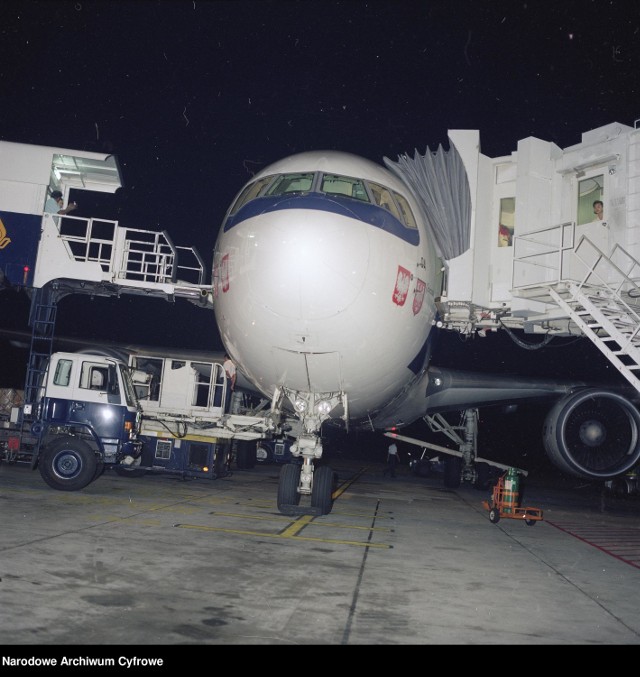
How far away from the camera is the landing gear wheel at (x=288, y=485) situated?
40.2ft

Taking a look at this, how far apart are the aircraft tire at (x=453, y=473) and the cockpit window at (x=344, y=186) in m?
16.5

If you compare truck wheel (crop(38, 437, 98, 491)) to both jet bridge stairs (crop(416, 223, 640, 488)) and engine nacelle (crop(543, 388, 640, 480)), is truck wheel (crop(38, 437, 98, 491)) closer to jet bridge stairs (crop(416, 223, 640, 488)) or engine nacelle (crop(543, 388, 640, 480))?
jet bridge stairs (crop(416, 223, 640, 488))

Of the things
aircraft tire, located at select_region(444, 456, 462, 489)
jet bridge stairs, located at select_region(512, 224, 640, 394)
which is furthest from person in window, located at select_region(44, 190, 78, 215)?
aircraft tire, located at select_region(444, 456, 462, 489)

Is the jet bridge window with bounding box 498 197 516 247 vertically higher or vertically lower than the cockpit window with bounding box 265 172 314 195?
higher

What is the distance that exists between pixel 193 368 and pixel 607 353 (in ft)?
34.5

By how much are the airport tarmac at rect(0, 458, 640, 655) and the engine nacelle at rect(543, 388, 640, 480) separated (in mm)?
1390

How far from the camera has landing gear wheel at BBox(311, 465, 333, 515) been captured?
1231 cm

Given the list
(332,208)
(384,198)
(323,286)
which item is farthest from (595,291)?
(323,286)

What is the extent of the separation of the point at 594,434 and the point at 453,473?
1058 centimetres

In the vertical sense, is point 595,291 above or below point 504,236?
below

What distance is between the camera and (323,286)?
8.83 meters

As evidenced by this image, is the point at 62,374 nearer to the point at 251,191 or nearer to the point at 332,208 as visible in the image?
the point at 251,191

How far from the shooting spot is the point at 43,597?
18.6 feet

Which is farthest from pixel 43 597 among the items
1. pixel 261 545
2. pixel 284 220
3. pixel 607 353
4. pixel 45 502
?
pixel 607 353
